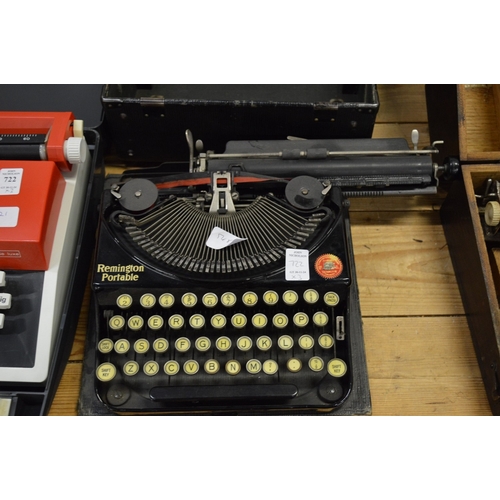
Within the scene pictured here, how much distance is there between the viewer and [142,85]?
2016mm

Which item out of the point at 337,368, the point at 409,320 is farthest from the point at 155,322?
the point at 409,320

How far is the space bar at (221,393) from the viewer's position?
1486mm

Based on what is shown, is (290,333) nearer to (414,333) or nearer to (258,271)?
(258,271)

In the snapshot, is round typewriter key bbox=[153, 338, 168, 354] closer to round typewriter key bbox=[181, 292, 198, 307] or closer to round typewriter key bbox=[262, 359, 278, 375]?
round typewriter key bbox=[181, 292, 198, 307]

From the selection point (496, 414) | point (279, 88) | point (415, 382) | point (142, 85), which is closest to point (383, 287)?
point (415, 382)

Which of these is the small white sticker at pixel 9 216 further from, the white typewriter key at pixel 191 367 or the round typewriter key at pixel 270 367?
the round typewriter key at pixel 270 367

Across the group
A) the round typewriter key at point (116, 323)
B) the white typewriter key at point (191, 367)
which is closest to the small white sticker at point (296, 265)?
the white typewriter key at point (191, 367)

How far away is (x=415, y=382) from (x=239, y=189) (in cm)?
75

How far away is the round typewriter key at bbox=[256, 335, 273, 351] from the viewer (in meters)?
1.53

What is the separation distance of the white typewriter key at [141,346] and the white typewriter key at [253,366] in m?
0.27

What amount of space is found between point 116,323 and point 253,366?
1.24 ft

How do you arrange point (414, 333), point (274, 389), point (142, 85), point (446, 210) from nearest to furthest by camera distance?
point (274, 389) → point (414, 333) → point (446, 210) → point (142, 85)

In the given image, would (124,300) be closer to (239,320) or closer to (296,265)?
(239,320)

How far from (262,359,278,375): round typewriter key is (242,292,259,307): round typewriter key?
16cm
